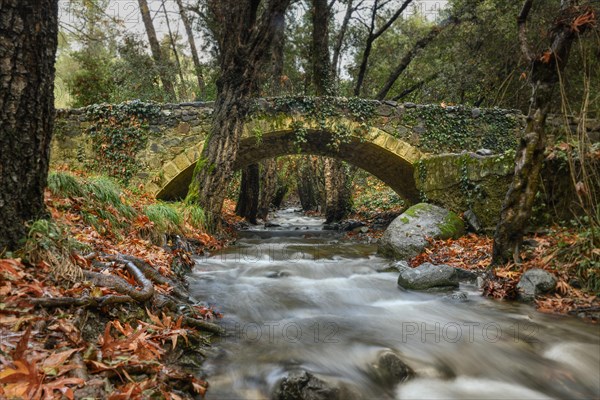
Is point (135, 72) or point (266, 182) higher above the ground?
point (135, 72)

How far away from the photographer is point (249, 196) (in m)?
11.6

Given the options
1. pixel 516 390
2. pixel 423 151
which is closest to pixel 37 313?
pixel 516 390

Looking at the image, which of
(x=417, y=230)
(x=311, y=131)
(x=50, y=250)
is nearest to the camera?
(x=50, y=250)

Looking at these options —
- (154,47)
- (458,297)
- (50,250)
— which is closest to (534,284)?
(458,297)

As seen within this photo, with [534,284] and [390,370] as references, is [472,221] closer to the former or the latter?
[534,284]

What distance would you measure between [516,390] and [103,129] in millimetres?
8730

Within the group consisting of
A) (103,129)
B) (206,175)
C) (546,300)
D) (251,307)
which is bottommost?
(251,307)

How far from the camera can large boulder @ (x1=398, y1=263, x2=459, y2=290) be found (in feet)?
13.8

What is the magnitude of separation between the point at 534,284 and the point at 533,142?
1.46 metres

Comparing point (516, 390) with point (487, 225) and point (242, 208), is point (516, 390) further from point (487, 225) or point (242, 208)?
point (242, 208)

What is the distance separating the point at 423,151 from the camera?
9039 mm

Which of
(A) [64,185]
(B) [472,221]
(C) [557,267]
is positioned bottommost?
(C) [557,267]

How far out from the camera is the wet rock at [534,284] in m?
3.61

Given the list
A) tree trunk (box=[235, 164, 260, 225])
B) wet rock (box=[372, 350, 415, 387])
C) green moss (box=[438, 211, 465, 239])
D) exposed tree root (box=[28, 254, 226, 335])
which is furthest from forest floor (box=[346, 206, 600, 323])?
tree trunk (box=[235, 164, 260, 225])
